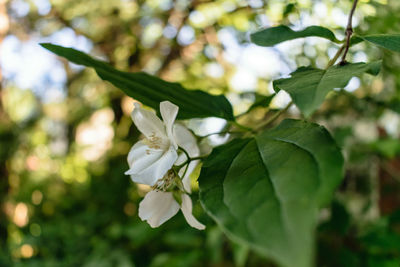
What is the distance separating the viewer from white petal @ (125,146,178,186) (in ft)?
1.63

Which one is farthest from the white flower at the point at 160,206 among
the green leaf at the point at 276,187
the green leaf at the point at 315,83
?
the green leaf at the point at 315,83

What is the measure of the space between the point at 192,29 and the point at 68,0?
3.07ft

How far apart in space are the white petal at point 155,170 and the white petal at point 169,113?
0.8 inches

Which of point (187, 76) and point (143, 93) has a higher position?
point (143, 93)

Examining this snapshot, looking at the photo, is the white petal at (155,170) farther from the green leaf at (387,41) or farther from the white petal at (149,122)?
the green leaf at (387,41)

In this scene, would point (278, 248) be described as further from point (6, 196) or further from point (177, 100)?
point (6, 196)

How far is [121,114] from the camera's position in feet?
10.9

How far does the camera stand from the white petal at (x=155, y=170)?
50 centimetres

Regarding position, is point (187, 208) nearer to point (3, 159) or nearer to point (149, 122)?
point (149, 122)

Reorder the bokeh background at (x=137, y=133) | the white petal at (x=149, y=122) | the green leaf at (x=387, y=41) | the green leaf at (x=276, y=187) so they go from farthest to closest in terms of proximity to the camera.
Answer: the bokeh background at (x=137, y=133) → the white petal at (x=149, y=122) → the green leaf at (x=387, y=41) → the green leaf at (x=276, y=187)

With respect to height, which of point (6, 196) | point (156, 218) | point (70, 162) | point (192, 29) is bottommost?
point (6, 196)

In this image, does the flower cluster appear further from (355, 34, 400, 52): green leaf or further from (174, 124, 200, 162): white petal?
(355, 34, 400, 52): green leaf

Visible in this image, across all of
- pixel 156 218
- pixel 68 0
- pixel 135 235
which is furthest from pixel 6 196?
pixel 156 218

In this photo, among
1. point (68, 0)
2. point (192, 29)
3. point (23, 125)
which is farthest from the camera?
point (23, 125)
